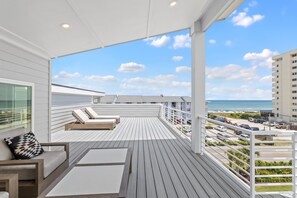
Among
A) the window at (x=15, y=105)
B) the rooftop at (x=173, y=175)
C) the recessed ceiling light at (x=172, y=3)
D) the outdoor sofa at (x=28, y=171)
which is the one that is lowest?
the rooftop at (x=173, y=175)

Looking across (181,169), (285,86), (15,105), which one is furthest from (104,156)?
(285,86)

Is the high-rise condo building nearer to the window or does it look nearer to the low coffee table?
the low coffee table

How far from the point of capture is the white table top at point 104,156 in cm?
280

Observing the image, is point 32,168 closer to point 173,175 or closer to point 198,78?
point 173,175

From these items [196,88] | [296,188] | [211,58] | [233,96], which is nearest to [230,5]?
[196,88]

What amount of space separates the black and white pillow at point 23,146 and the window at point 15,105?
0.51 meters

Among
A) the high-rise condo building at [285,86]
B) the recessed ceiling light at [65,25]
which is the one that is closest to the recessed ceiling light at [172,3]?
the recessed ceiling light at [65,25]

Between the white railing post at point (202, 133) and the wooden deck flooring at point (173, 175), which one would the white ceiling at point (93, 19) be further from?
the wooden deck flooring at point (173, 175)

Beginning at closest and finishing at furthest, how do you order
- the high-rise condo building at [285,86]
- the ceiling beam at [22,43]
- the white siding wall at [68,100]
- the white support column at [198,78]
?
the ceiling beam at [22,43], the white support column at [198,78], the high-rise condo building at [285,86], the white siding wall at [68,100]

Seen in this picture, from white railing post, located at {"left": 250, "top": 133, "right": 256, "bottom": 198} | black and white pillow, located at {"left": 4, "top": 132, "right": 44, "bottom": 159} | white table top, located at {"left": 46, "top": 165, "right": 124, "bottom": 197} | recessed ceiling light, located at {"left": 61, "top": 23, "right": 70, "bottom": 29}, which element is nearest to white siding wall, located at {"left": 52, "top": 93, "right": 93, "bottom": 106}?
recessed ceiling light, located at {"left": 61, "top": 23, "right": 70, "bottom": 29}

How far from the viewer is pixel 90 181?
2164mm

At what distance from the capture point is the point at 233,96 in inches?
1277

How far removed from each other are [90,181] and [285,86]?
19.2 feet

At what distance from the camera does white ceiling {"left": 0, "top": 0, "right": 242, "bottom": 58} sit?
2.87m
